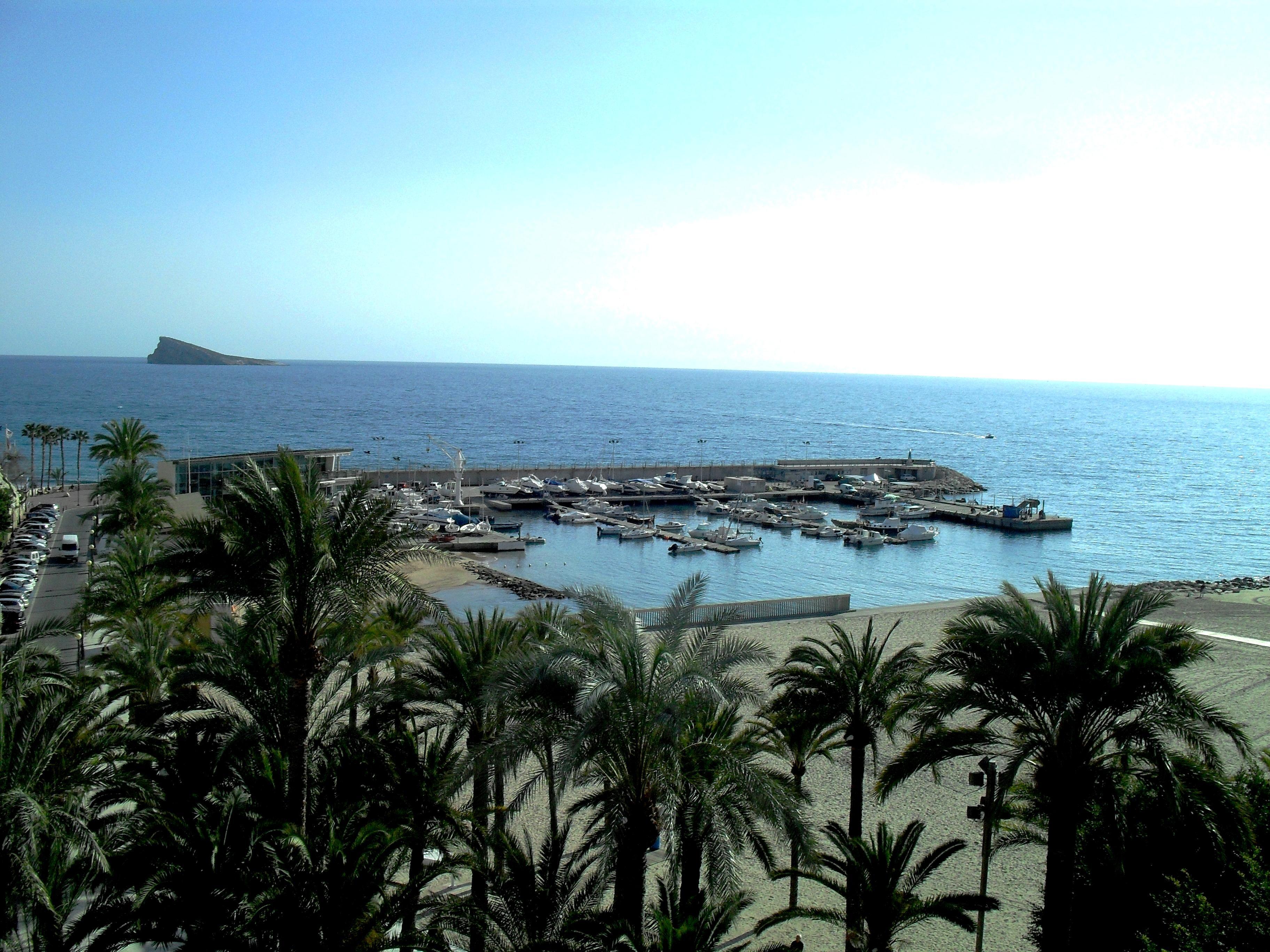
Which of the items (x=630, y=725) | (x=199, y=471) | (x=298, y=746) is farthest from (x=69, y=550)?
(x=630, y=725)

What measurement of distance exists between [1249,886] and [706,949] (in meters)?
5.02

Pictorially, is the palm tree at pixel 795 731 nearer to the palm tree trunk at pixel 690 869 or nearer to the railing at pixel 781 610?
the palm tree trunk at pixel 690 869

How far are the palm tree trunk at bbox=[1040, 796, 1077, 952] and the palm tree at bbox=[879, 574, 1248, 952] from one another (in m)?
0.01

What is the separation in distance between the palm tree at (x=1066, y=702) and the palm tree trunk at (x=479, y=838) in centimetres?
471

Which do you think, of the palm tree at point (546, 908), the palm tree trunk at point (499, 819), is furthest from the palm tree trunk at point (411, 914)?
the palm tree trunk at point (499, 819)

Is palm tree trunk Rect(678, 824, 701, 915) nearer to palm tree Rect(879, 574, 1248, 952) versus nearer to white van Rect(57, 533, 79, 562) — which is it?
palm tree Rect(879, 574, 1248, 952)

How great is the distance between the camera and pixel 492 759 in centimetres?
960

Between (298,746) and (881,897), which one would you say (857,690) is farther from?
(298,746)

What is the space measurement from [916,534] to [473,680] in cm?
5287

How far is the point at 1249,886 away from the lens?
335 inches

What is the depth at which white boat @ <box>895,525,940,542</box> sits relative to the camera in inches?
2394

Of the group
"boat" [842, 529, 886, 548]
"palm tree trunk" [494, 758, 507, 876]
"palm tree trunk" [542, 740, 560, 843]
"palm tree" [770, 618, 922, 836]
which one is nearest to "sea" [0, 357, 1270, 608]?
"boat" [842, 529, 886, 548]

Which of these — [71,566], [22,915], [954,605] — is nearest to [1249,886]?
[22,915]

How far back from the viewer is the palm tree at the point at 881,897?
392 inches
